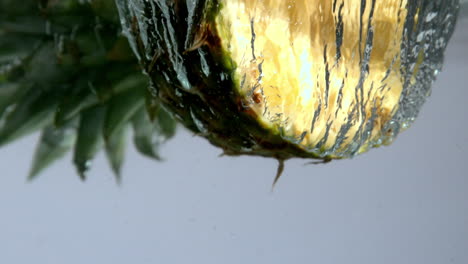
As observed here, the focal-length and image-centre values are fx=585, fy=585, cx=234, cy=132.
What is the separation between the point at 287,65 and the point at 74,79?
1.00ft

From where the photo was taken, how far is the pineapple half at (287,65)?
300 millimetres

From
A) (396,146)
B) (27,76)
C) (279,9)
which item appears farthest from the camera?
(396,146)

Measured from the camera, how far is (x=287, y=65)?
32cm

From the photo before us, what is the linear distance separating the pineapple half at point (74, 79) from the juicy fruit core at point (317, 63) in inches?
6.9

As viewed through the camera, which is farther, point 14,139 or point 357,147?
point 14,139

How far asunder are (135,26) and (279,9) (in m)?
0.10

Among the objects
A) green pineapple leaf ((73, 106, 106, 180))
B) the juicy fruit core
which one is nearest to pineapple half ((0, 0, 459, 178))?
the juicy fruit core

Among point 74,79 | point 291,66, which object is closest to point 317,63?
point 291,66

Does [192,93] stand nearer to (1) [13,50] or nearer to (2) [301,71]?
(2) [301,71]

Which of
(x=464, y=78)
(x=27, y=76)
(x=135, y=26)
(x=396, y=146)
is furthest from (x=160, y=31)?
(x=464, y=78)

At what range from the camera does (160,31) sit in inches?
13.0

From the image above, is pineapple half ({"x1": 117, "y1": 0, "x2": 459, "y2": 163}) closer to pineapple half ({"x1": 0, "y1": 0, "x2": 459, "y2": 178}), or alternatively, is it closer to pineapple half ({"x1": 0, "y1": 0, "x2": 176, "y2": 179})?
pineapple half ({"x1": 0, "y1": 0, "x2": 459, "y2": 178})

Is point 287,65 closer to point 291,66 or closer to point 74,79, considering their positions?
point 291,66

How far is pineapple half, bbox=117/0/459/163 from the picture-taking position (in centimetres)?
30
